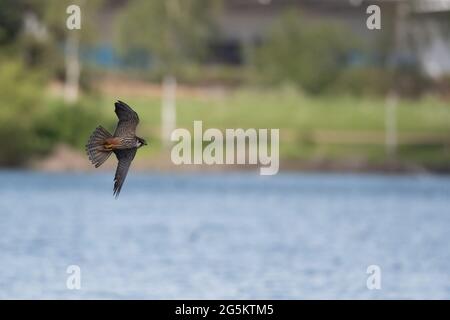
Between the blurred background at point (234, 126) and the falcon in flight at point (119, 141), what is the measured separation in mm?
14850

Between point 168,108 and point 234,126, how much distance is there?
3.09 m

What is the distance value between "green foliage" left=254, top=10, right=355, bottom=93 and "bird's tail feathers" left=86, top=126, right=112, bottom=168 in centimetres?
5196

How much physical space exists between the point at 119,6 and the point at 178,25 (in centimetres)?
→ 545

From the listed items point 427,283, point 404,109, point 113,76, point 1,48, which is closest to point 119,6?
point 113,76

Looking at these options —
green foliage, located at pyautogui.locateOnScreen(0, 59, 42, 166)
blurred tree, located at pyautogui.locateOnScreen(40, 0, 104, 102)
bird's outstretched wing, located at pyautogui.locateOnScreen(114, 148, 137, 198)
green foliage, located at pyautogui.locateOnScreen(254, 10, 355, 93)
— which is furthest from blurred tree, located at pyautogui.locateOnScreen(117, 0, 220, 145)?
bird's outstretched wing, located at pyautogui.locateOnScreen(114, 148, 137, 198)

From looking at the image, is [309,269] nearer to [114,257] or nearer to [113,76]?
[114,257]

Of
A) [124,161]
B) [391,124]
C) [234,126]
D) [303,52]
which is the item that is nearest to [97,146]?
→ [124,161]

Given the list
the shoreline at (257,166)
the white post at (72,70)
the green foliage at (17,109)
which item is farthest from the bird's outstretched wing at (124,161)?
the white post at (72,70)

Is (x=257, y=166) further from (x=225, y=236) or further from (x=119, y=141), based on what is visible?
(x=119, y=141)

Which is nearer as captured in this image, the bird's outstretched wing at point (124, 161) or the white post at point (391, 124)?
the bird's outstretched wing at point (124, 161)

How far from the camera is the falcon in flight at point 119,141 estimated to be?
1457 cm

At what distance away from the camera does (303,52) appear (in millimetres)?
68062

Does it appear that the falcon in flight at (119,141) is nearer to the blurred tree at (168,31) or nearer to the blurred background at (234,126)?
the blurred background at (234,126)

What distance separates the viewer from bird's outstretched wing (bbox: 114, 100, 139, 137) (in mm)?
14680
